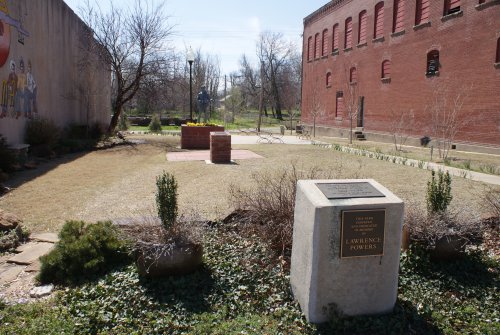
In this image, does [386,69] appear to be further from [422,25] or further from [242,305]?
[242,305]

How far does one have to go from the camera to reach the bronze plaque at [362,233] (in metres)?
3.48

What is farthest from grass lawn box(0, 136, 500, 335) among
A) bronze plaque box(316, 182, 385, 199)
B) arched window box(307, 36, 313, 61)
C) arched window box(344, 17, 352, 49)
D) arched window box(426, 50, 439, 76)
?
arched window box(307, 36, 313, 61)

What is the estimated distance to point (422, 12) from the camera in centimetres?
2252

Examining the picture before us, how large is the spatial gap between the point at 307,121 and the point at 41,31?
2572 centimetres

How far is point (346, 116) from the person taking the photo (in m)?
30.5

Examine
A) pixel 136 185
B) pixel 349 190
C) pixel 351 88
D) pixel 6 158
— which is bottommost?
pixel 136 185

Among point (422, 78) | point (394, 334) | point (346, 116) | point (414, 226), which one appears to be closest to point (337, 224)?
point (394, 334)

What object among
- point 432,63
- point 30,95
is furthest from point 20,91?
point 432,63

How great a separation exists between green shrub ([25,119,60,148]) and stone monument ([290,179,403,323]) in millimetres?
12537

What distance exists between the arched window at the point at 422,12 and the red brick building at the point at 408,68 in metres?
0.05

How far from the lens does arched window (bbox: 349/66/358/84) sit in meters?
29.5

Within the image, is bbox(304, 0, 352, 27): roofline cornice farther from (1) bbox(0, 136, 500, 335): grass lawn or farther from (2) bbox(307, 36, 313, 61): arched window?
(1) bbox(0, 136, 500, 335): grass lawn

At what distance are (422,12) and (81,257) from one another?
76.0 ft

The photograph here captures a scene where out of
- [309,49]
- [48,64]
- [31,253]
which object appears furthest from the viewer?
[309,49]
